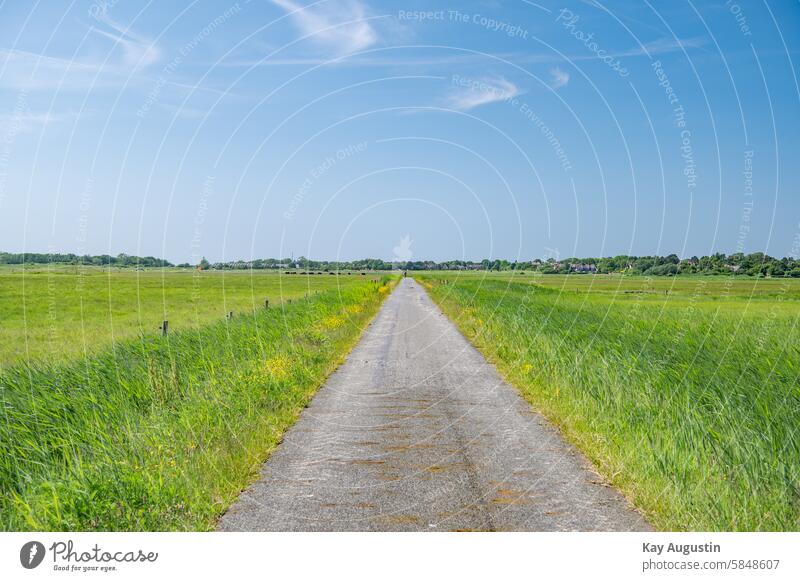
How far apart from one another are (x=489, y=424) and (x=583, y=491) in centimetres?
290

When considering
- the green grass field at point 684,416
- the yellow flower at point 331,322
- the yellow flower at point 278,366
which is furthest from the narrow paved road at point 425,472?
the yellow flower at point 331,322

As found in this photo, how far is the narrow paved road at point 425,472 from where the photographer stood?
516cm

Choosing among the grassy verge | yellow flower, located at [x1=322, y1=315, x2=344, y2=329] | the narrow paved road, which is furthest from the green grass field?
yellow flower, located at [x1=322, y1=315, x2=344, y2=329]

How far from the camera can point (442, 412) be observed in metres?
9.63

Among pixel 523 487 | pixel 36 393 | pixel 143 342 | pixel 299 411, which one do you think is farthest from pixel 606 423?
pixel 143 342
